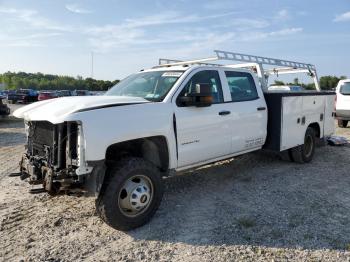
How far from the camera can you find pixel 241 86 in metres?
6.39

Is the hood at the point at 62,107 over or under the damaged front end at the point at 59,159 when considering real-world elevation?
over

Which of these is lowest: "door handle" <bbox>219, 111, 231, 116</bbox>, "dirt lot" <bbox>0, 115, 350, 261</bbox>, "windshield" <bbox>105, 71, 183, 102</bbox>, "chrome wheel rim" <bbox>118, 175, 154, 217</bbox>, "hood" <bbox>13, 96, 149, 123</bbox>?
"dirt lot" <bbox>0, 115, 350, 261</bbox>

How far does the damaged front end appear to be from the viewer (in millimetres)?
4035

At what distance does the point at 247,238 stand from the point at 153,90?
232cm

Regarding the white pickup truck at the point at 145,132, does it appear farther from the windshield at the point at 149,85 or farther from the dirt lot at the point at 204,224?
the dirt lot at the point at 204,224

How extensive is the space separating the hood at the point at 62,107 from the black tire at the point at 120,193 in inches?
28.0

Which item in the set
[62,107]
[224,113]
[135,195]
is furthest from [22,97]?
[135,195]

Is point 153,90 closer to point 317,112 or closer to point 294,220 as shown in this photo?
point 294,220

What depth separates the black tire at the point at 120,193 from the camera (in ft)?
13.8

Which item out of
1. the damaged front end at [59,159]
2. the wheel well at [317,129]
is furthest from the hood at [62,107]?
the wheel well at [317,129]

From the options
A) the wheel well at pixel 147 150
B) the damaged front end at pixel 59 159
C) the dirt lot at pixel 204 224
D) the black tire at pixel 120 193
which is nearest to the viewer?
the dirt lot at pixel 204 224

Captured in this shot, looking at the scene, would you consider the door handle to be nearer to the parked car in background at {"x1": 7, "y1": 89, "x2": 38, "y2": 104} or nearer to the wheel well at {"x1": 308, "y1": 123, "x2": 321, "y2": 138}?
the wheel well at {"x1": 308, "y1": 123, "x2": 321, "y2": 138}

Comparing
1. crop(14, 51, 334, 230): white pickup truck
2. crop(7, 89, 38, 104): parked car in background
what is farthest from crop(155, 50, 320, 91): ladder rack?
crop(7, 89, 38, 104): parked car in background

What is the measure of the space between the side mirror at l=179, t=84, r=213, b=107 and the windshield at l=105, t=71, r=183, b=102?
277mm
